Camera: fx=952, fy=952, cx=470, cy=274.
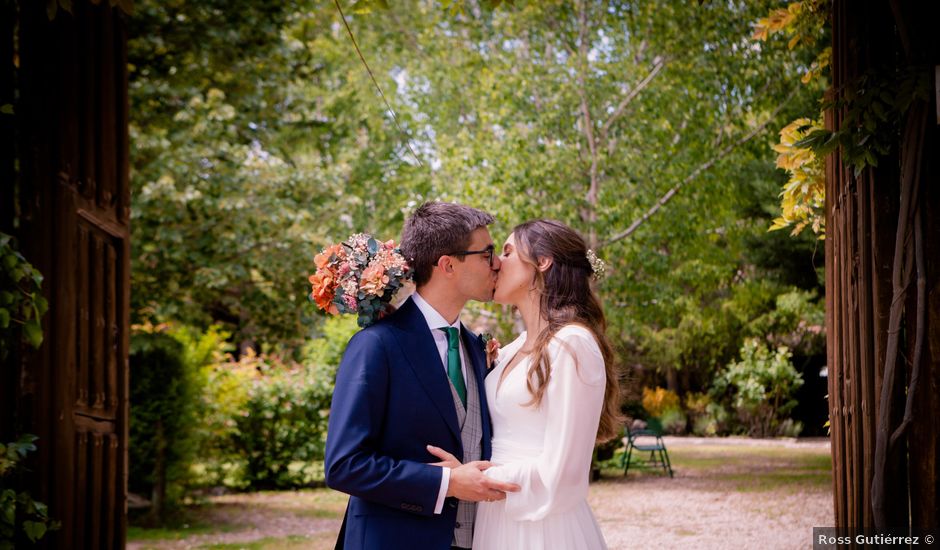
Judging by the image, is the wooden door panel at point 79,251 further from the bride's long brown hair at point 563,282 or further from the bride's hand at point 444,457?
the bride's long brown hair at point 563,282

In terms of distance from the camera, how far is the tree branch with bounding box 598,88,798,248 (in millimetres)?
13031

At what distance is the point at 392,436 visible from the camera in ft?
9.88

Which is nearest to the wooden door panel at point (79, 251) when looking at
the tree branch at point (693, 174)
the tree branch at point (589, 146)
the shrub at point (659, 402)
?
the tree branch at point (589, 146)

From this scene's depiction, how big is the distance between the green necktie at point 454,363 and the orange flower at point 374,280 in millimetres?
290

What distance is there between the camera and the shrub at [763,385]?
66.1ft

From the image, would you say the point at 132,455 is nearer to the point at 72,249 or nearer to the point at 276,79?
the point at 276,79

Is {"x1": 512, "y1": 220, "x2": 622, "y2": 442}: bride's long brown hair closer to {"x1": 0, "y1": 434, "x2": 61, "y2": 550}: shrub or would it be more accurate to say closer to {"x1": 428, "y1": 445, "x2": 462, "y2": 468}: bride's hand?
{"x1": 428, "y1": 445, "x2": 462, "y2": 468}: bride's hand

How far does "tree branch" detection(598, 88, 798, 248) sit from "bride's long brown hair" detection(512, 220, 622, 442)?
9616mm

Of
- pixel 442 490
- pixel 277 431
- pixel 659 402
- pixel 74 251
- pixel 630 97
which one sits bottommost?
pixel 659 402

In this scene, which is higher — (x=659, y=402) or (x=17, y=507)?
(x=17, y=507)

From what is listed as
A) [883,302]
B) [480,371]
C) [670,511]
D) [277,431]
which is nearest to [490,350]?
[480,371]

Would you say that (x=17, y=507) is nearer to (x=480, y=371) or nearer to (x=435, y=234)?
(x=480, y=371)

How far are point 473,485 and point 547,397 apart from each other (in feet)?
1.28

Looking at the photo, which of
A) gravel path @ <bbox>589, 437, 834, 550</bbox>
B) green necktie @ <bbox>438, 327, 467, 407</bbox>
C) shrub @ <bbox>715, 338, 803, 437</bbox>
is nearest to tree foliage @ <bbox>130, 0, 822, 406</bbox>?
gravel path @ <bbox>589, 437, 834, 550</bbox>
